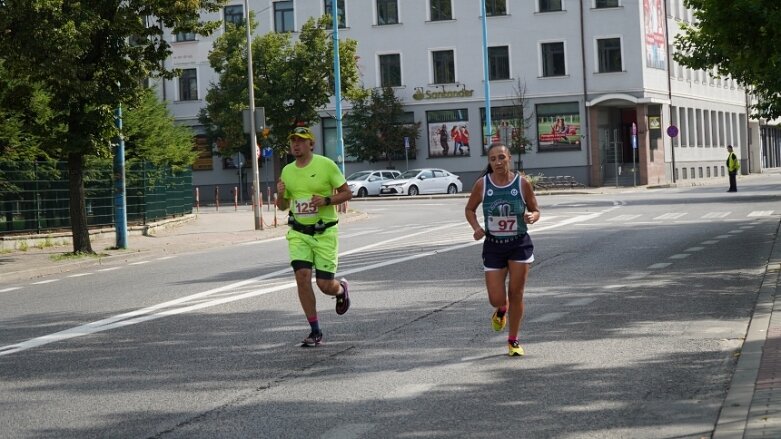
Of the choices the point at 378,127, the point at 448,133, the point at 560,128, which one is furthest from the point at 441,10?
the point at 560,128

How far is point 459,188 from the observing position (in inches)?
2591

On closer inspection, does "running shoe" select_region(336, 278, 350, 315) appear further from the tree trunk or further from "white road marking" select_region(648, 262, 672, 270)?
the tree trunk

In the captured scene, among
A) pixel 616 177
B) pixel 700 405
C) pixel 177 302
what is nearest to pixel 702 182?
pixel 616 177

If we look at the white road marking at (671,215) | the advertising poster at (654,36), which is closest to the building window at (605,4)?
the advertising poster at (654,36)

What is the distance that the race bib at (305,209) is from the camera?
11.2 m

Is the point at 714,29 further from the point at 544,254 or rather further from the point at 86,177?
the point at 86,177

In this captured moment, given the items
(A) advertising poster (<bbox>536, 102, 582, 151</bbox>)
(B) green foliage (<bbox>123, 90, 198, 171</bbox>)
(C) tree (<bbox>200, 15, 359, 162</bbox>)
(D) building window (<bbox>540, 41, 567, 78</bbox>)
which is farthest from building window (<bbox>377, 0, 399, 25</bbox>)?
(B) green foliage (<bbox>123, 90, 198, 171</bbox>)

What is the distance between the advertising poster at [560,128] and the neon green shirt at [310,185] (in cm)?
5625

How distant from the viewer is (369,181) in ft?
213

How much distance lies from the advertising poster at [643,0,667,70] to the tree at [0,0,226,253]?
144 feet

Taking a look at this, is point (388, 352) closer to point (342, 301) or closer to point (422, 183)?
point (342, 301)

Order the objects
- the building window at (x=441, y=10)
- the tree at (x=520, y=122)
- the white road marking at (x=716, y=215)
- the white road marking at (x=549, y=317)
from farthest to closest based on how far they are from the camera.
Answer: the building window at (x=441, y=10) → the tree at (x=520, y=122) → the white road marking at (x=716, y=215) → the white road marking at (x=549, y=317)

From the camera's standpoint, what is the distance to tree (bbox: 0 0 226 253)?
23.6 m

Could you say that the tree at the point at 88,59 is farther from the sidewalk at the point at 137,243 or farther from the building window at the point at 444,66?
the building window at the point at 444,66
